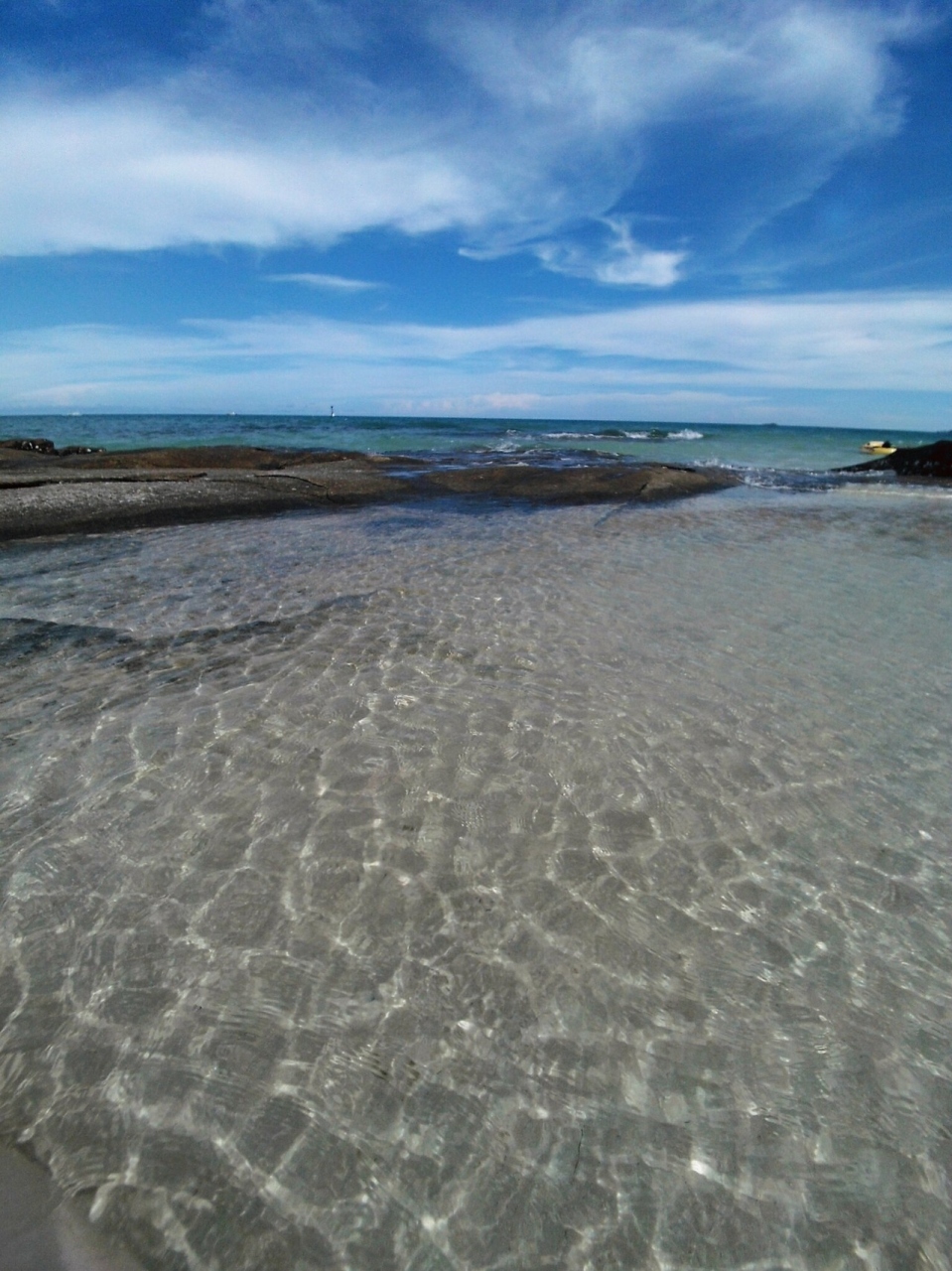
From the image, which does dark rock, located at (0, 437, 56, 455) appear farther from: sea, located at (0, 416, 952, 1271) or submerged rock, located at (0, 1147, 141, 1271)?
submerged rock, located at (0, 1147, 141, 1271)

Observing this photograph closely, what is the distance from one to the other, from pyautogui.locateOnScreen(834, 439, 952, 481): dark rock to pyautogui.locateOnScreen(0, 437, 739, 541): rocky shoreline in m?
7.10

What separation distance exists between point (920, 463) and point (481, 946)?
28941 mm

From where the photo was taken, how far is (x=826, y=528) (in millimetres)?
13305

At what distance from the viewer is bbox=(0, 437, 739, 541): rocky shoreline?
1223 centimetres

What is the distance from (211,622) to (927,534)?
539 inches

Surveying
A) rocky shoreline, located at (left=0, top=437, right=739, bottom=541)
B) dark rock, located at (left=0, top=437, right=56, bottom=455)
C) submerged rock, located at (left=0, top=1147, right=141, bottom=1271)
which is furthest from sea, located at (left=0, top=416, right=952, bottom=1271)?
dark rock, located at (left=0, top=437, right=56, bottom=455)

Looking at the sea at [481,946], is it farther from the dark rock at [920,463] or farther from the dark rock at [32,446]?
the dark rock at [920,463]

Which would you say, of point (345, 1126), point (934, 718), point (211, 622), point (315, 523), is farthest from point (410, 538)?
point (345, 1126)

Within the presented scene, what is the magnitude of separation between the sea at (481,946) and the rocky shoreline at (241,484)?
715cm

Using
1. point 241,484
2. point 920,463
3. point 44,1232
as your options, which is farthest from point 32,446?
point 920,463

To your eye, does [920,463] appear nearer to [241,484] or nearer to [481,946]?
[241,484]

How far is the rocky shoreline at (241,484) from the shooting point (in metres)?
12.2

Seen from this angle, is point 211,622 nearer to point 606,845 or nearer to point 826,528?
point 606,845

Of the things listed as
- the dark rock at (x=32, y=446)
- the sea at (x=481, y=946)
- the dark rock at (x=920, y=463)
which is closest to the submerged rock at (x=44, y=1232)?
the sea at (x=481, y=946)
